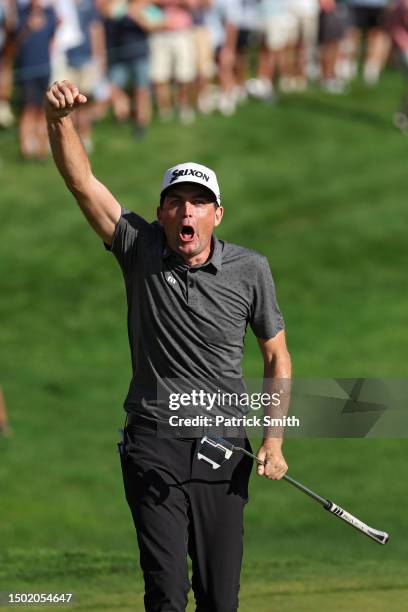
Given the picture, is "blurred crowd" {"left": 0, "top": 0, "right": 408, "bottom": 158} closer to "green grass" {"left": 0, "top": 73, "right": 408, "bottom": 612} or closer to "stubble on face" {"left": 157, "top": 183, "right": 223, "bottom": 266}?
"green grass" {"left": 0, "top": 73, "right": 408, "bottom": 612}

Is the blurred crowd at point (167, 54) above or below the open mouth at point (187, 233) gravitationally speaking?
below

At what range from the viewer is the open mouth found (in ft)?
→ 21.1

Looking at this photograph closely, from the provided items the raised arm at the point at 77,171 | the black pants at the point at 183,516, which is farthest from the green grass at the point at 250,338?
the raised arm at the point at 77,171

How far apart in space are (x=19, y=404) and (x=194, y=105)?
1026 cm

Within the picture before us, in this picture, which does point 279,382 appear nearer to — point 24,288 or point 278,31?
point 24,288

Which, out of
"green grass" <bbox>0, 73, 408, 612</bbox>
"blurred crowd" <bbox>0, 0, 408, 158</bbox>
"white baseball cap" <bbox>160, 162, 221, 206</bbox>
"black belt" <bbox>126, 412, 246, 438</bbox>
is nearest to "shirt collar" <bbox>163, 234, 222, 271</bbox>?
"white baseball cap" <bbox>160, 162, 221, 206</bbox>

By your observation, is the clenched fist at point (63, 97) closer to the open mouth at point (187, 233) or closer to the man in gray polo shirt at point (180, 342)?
the man in gray polo shirt at point (180, 342)

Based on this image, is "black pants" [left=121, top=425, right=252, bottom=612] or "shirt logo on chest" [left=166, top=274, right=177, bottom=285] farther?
"shirt logo on chest" [left=166, top=274, right=177, bottom=285]

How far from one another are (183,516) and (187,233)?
1221 millimetres

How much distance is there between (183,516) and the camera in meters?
6.49

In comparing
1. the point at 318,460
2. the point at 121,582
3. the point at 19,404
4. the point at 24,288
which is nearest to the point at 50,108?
the point at 121,582

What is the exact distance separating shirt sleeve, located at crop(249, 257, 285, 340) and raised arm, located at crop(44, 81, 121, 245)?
673mm

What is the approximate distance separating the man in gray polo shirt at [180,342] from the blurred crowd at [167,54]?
13.5 metres

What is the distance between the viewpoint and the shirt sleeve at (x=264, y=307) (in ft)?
21.5
